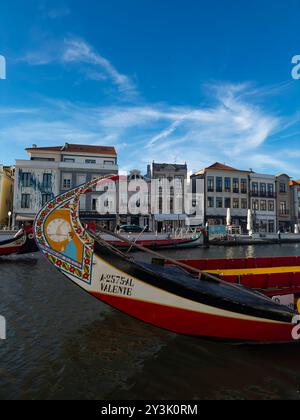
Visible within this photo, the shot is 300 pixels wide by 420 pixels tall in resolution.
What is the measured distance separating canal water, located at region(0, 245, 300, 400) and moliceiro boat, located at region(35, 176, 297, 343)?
0.50 meters

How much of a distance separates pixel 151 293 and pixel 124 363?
137 centimetres

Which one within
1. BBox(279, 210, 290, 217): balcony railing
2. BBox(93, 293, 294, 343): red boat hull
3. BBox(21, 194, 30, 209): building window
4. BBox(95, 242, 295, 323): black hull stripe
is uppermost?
BBox(21, 194, 30, 209): building window

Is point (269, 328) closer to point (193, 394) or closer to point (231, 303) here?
point (231, 303)

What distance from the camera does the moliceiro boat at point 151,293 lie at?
16.9ft

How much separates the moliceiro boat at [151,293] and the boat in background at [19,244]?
46.5 feet

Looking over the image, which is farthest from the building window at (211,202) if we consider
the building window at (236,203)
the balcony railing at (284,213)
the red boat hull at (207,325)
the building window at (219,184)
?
the red boat hull at (207,325)

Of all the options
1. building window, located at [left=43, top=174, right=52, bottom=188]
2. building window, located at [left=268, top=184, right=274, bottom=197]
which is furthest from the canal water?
building window, located at [left=268, top=184, right=274, bottom=197]

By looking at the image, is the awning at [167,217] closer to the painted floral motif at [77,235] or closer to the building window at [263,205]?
the building window at [263,205]

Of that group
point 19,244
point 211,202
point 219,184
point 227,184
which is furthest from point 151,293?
point 227,184

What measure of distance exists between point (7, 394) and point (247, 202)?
153ft

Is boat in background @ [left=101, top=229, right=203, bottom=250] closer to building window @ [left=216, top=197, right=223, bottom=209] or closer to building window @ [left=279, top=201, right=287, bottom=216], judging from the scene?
building window @ [left=216, top=197, right=223, bottom=209]

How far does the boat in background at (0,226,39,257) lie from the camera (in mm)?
18047

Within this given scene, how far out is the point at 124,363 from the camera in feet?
17.2
